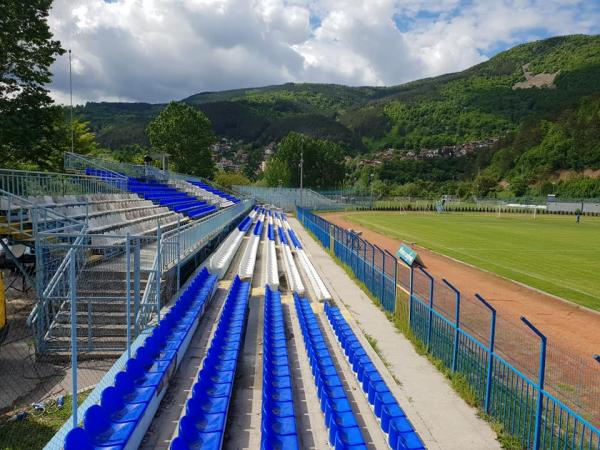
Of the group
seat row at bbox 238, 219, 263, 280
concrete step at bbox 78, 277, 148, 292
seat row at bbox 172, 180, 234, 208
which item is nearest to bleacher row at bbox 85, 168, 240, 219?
seat row at bbox 172, 180, 234, 208

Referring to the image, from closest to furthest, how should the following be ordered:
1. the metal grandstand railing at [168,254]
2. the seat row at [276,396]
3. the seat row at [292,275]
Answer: the seat row at [276,396] → the metal grandstand railing at [168,254] → the seat row at [292,275]

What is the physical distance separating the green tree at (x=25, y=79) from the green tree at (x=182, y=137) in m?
36.2

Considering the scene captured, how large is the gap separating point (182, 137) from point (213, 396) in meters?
59.5

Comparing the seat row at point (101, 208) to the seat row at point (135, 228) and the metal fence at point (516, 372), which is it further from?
the metal fence at point (516, 372)

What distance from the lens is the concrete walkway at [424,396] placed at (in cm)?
639

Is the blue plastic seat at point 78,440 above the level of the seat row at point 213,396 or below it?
above

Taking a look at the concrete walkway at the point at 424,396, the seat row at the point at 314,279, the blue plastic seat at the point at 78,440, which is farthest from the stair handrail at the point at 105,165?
the blue plastic seat at the point at 78,440

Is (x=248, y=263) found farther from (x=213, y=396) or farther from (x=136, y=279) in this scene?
(x=213, y=396)

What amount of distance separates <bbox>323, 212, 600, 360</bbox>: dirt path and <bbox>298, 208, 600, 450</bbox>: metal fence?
6.87 feet

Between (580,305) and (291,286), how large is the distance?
9.89 m

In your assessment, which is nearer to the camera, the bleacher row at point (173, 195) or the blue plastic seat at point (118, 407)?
the blue plastic seat at point (118, 407)

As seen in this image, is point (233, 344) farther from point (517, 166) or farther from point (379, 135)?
point (379, 135)

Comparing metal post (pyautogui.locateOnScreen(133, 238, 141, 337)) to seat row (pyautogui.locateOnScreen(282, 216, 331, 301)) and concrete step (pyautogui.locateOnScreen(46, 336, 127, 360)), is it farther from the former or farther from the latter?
seat row (pyautogui.locateOnScreen(282, 216, 331, 301))

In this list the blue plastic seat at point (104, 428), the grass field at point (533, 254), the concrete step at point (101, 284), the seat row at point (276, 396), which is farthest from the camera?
the grass field at point (533, 254)
